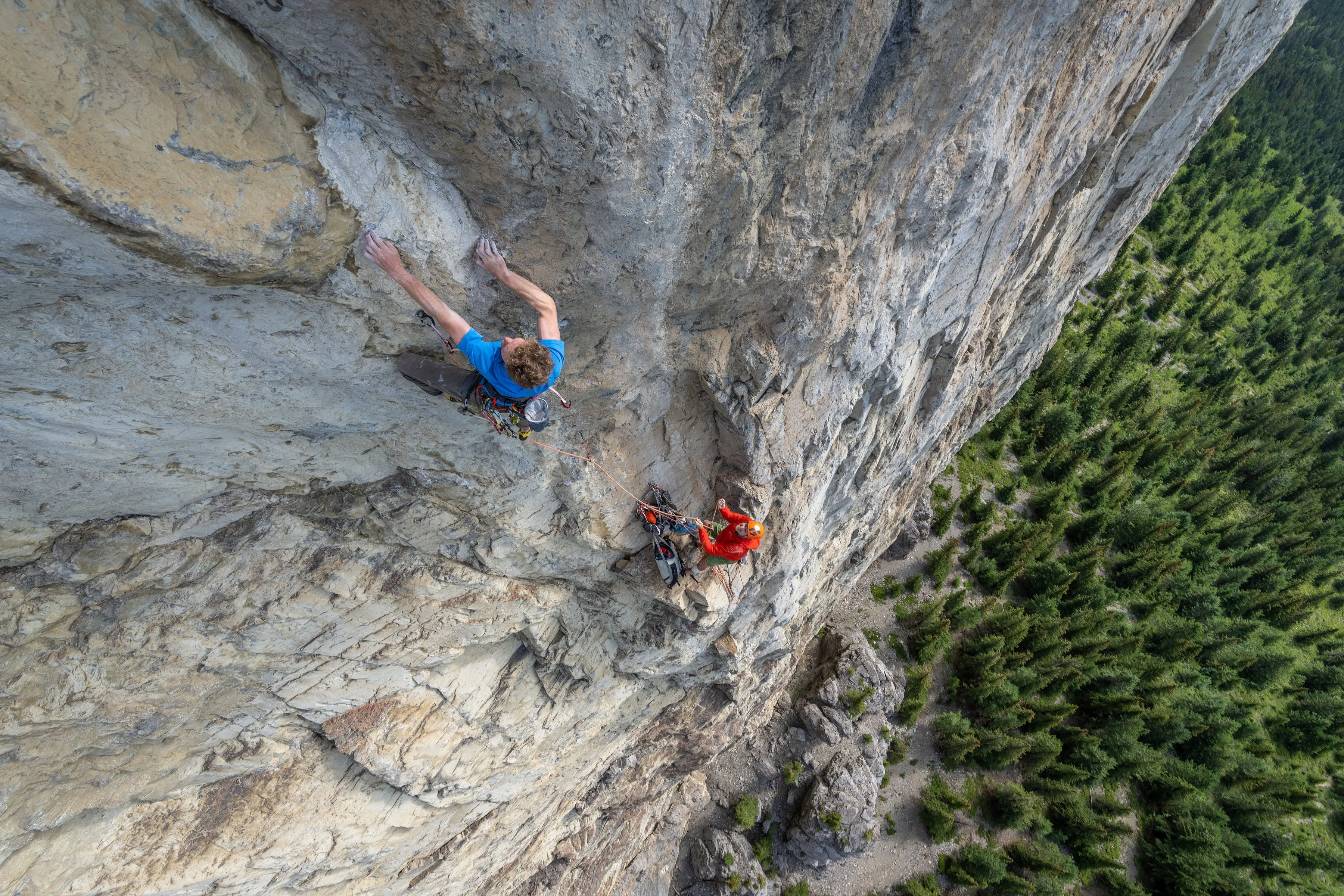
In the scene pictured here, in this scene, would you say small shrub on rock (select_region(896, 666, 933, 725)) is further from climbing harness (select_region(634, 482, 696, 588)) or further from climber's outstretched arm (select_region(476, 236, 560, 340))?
climber's outstretched arm (select_region(476, 236, 560, 340))

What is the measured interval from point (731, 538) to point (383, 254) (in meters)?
3.69

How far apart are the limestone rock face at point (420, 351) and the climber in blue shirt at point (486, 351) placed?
0.14 metres

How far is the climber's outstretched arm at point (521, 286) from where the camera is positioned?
11.6ft

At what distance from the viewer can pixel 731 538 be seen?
5441 mm

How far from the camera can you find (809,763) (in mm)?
15258

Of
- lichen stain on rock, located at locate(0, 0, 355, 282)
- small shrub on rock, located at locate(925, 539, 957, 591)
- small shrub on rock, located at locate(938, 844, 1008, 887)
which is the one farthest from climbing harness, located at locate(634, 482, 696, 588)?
small shrub on rock, located at locate(938, 844, 1008, 887)

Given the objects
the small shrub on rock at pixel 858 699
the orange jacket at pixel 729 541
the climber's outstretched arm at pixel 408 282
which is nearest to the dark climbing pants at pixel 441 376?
the climber's outstretched arm at pixel 408 282

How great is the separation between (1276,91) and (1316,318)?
2306 centimetres

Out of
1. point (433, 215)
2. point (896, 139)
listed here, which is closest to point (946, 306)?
point (896, 139)

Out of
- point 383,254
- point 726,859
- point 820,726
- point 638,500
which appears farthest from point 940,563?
point 383,254

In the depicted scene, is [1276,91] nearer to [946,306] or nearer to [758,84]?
[946,306]

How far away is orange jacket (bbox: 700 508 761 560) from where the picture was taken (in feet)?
17.5

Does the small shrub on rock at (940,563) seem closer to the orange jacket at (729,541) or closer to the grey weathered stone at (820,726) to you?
the grey weathered stone at (820,726)

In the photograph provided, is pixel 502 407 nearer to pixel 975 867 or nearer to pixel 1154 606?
pixel 975 867
